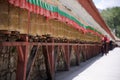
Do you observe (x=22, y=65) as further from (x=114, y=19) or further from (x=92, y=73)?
(x=114, y=19)

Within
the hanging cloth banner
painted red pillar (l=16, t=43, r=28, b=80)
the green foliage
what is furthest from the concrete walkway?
the green foliage

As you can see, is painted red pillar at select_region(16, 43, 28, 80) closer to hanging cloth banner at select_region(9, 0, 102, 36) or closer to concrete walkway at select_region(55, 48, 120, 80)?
hanging cloth banner at select_region(9, 0, 102, 36)

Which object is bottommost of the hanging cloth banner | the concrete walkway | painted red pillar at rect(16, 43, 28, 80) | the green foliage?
the concrete walkway

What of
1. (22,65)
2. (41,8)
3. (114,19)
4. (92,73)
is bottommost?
(92,73)

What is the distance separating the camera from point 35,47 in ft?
26.2

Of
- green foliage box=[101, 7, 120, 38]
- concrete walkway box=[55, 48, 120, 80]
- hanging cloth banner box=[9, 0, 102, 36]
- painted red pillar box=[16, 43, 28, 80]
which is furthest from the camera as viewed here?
green foliage box=[101, 7, 120, 38]

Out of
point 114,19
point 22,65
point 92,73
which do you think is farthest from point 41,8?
point 114,19

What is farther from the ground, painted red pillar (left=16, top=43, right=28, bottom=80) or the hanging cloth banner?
the hanging cloth banner

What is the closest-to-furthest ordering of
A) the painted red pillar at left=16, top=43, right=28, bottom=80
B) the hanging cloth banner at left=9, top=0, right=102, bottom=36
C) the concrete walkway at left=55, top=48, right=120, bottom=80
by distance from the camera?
the hanging cloth banner at left=9, top=0, right=102, bottom=36 → the painted red pillar at left=16, top=43, right=28, bottom=80 → the concrete walkway at left=55, top=48, right=120, bottom=80

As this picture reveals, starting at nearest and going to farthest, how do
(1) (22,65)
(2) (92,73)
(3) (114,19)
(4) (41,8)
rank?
(4) (41,8) → (1) (22,65) → (2) (92,73) → (3) (114,19)

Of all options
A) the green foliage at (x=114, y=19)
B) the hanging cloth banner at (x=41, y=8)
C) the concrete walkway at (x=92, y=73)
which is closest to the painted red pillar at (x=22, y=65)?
the hanging cloth banner at (x=41, y=8)

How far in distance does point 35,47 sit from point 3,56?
1.53 meters

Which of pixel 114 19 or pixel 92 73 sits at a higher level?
pixel 114 19

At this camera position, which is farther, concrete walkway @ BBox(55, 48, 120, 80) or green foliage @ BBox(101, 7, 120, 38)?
green foliage @ BBox(101, 7, 120, 38)
